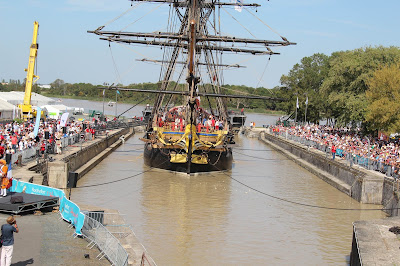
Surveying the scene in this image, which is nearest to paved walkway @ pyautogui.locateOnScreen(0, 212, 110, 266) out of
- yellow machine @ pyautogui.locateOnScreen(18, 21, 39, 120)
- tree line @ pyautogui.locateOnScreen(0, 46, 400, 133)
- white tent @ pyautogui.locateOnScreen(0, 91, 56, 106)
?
tree line @ pyautogui.locateOnScreen(0, 46, 400, 133)

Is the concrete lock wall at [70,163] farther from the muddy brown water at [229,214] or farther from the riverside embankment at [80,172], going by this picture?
the muddy brown water at [229,214]

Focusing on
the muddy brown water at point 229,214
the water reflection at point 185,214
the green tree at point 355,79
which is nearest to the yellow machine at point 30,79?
the muddy brown water at point 229,214

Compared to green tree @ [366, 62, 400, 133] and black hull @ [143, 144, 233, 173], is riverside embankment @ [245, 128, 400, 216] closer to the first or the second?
green tree @ [366, 62, 400, 133]

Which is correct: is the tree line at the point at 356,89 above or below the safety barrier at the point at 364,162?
above

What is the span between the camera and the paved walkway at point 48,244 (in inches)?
476

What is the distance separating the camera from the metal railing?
11.7 meters

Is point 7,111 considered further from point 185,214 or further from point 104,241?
point 104,241

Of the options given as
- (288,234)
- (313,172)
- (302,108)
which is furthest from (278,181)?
(302,108)

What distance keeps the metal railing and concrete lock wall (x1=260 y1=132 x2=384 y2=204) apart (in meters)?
15.5

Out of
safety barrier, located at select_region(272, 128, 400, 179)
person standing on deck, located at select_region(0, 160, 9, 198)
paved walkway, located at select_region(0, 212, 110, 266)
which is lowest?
paved walkway, located at select_region(0, 212, 110, 266)

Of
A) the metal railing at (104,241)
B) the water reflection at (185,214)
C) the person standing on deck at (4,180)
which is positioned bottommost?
the water reflection at (185,214)

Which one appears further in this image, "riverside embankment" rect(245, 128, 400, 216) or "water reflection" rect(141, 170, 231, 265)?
"riverside embankment" rect(245, 128, 400, 216)

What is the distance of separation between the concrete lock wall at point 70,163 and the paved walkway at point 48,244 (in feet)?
29.2

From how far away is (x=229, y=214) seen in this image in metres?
22.8
